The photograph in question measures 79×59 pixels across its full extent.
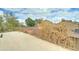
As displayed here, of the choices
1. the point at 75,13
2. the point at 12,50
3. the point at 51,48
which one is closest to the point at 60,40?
the point at 51,48

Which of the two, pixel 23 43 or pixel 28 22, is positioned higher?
pixel 28 22

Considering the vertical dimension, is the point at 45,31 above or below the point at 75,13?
below

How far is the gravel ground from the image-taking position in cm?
236

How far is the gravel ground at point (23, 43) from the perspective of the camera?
92.7 inches

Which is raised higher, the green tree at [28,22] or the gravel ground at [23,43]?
the green tree at [28,22]

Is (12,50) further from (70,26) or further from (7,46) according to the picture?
(70,26)

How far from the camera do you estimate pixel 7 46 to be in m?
2.36

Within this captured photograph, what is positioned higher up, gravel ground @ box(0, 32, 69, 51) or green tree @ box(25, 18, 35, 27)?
green tree @ box(25, 18, 35, 27)

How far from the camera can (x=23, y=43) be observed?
7.76 ft
